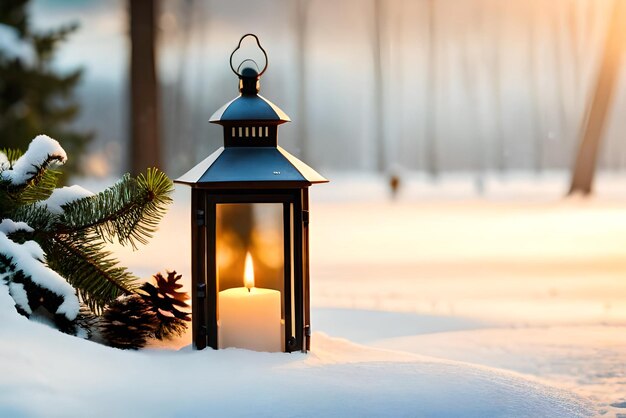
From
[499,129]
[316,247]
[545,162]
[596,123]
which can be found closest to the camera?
[316,247]

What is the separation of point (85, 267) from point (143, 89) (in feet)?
32.5

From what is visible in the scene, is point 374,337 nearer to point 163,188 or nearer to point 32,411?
point 163,188

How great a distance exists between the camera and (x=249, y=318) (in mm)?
3338

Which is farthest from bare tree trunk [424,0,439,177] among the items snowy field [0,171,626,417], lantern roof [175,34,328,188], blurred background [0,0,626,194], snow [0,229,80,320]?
snow [0,229,80,320]

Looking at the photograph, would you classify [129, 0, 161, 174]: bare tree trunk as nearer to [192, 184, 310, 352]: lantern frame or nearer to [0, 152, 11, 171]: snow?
[0, 152, 11, 171]: snow

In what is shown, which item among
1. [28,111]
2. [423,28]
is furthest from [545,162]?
[28,111]

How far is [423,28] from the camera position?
2873 centimetres

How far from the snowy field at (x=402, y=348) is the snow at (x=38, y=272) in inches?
5.1

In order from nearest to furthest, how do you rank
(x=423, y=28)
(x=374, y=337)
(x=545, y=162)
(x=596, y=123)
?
(x=374, y=337) < (x=596, y=123) < (x=423, y=28) < (x=545, y=162)

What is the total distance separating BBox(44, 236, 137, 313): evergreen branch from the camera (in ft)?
11.3

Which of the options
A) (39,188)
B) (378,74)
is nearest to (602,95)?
(378,74)

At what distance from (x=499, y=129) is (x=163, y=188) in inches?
1193

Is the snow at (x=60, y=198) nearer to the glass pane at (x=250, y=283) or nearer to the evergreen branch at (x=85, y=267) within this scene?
the evergreen branch at (x=85, y=267)

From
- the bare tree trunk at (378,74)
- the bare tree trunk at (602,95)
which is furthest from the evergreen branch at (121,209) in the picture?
the bare tree trunk at (378,74)
